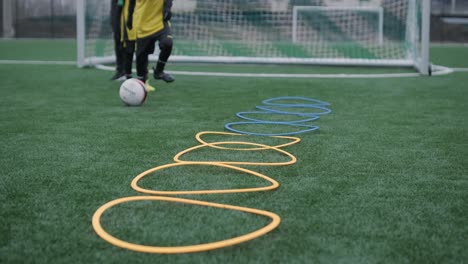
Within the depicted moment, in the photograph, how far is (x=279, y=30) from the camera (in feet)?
40.0

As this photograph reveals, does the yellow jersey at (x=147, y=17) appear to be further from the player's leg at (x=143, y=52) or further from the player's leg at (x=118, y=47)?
the player's leg at (x=118, y=47)

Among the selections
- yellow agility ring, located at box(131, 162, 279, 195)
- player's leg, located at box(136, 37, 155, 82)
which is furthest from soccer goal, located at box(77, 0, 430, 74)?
yellow agility ring, located at box(131, 162, 279, 195)

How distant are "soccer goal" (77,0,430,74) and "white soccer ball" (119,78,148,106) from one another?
15.0ft

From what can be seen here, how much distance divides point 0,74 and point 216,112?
4.68 m

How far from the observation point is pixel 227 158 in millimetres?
3580

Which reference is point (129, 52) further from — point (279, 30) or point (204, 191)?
point (279, 30)

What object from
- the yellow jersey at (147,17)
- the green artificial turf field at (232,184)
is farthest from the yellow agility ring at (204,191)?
the yellow jersey at (147,17)

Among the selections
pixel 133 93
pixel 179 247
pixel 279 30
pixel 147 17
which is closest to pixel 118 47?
pixel 147 17

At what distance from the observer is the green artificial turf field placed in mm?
2119

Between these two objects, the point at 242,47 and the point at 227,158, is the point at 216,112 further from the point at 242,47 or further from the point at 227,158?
the point at 242,47

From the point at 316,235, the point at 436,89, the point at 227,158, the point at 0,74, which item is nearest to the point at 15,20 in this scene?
the point at 0,74

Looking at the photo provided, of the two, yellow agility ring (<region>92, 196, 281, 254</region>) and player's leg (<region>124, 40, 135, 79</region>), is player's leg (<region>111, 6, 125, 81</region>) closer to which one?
player's leg (<region>124, 40, 135, 79</region>)

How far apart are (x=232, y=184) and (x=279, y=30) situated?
376 inches

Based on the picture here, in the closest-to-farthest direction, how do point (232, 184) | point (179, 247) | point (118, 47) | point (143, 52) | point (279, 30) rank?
point (179, 247) < point (232, 184) < point (143, 52) < point (118, 47) < point (279, 30)
